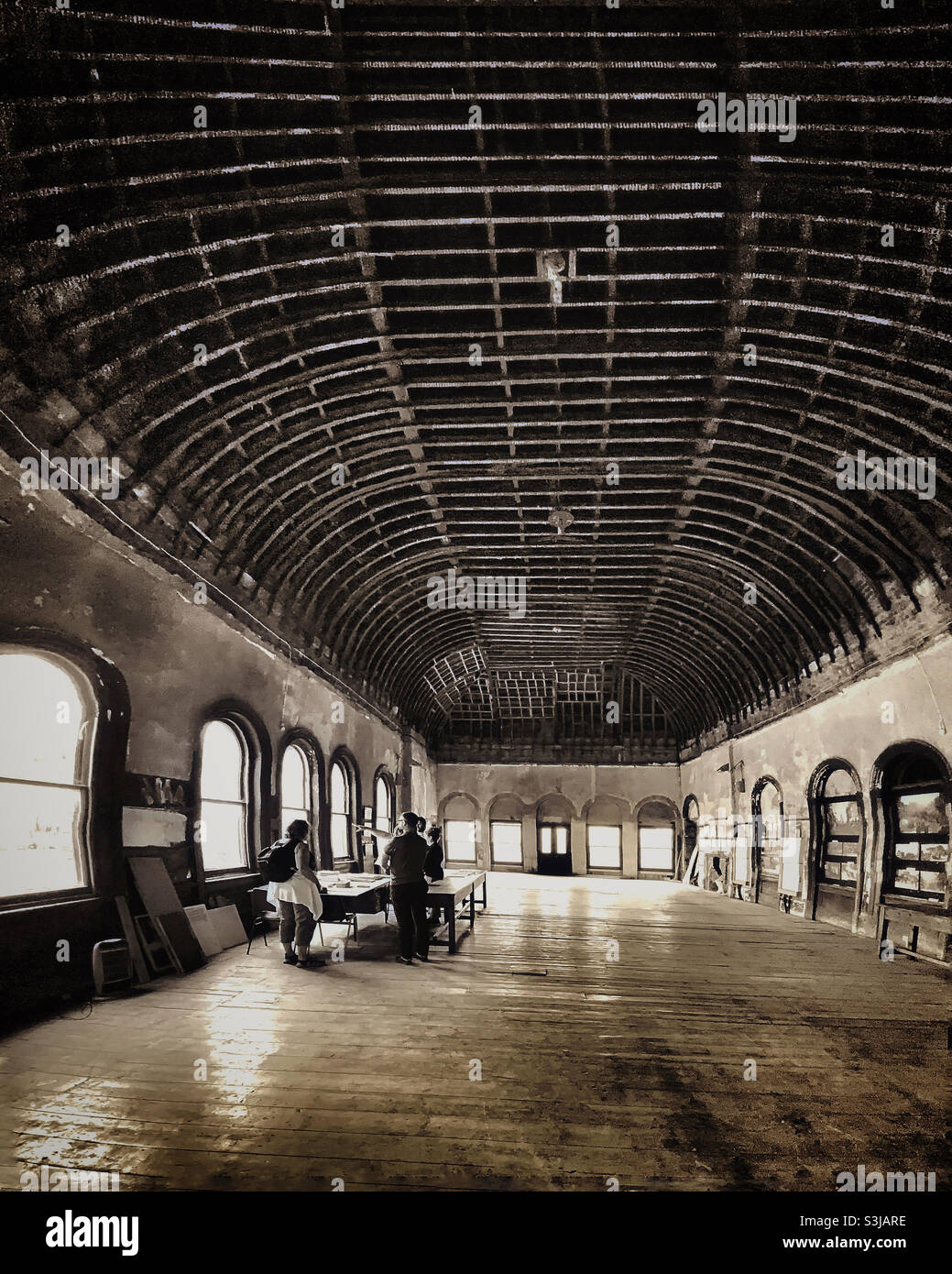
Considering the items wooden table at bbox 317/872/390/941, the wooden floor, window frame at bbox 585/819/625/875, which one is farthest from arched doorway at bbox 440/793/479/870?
the wooden floor

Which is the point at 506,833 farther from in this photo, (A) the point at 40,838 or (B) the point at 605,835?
(A) the point at 40,838

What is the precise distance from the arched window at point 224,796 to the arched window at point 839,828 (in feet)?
32.1

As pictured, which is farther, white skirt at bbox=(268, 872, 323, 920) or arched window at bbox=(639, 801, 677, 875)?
arched window at bbox=(639, 801, 677, 875)

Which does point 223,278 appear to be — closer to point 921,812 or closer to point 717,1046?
point 717,1046

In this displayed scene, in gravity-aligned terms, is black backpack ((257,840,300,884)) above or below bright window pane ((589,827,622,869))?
above

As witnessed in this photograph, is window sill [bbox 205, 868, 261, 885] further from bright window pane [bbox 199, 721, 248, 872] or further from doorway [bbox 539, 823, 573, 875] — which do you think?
doorway [bbox 539, 823, 573, 875]

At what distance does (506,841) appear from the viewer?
28875 millimetres

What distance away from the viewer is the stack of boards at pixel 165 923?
8.13 meters

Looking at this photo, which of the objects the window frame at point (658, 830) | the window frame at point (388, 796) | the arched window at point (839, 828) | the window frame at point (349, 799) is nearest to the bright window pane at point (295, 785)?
the window frame at point (349, 799)

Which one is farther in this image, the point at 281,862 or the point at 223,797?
the point at 223,797

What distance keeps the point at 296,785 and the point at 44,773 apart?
677 cm

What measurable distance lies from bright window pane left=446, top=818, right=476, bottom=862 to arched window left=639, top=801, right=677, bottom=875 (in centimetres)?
610

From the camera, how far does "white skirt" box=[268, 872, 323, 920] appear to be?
8984 millimetres

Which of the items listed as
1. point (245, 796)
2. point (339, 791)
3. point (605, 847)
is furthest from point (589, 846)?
point (245, 796)
